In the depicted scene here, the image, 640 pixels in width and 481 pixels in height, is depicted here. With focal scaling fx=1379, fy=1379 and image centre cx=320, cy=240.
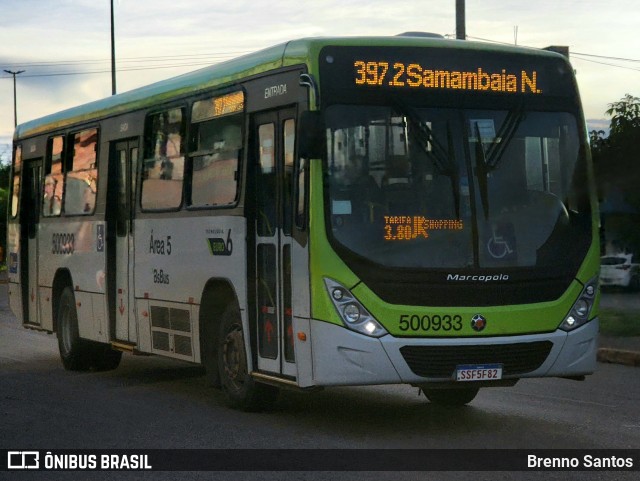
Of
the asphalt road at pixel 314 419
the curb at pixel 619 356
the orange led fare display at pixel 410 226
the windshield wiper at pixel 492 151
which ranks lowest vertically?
the curb at pixel 619 356

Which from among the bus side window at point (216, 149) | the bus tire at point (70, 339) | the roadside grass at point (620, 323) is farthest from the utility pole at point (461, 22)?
the bus side window at point (216, 149)

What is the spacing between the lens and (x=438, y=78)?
1125 centimetres

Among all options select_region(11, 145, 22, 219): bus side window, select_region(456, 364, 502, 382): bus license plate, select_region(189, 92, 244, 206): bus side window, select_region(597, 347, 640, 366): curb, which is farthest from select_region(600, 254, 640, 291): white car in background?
select_region(456, 364, 502, 382): bus license plate

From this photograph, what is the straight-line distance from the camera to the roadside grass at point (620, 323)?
21.2m

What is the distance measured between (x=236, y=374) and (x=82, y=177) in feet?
18.2

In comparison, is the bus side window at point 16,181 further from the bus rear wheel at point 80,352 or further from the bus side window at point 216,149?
the bus side window at point 216,149

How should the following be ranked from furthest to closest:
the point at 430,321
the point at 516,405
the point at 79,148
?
1. the point at 79,148
2. the point at 516,405
3. the point at 430,321

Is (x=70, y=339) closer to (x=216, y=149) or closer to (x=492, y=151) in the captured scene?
(x=216, y=149)

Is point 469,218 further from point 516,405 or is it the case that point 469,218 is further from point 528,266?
point 516,405

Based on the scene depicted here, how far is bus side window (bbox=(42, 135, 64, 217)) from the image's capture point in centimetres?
1817

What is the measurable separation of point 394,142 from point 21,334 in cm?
1479

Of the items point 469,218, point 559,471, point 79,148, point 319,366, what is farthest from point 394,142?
point 79,148

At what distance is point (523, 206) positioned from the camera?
11.2 m

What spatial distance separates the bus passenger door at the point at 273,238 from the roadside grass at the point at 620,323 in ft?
33.6
